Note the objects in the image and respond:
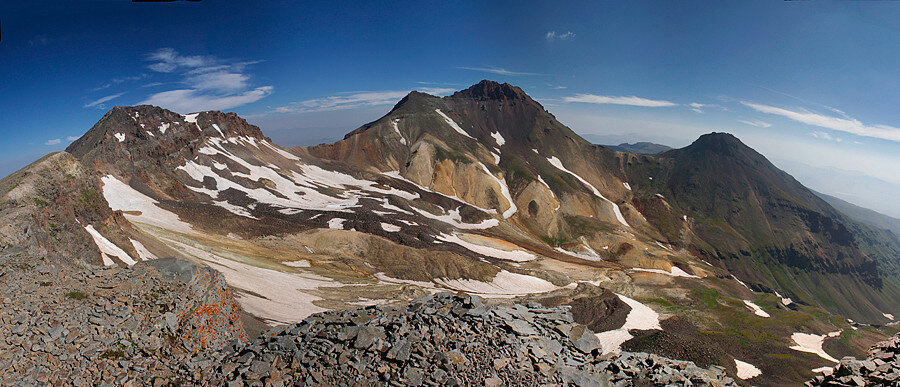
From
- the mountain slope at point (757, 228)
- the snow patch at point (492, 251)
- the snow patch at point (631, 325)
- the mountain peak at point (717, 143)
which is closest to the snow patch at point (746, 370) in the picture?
the snow patch at point (631, 325)

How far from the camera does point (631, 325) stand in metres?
47.7

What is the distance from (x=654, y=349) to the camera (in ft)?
119

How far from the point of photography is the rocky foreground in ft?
36.6

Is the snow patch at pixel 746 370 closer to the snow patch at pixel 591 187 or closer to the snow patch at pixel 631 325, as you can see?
the snow patch at pixel 631 325

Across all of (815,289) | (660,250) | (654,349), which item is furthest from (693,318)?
(815,289)

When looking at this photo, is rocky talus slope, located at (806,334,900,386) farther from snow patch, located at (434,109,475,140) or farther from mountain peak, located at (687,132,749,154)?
mountain peak, located at (687,132,749,154)

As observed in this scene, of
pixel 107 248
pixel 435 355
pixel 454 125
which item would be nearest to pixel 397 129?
pixel 454 125

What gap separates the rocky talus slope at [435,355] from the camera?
37.0 ft

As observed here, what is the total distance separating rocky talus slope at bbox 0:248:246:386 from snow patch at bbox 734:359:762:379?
1665 inches

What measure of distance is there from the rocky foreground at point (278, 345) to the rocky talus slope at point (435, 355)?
0.04 metres

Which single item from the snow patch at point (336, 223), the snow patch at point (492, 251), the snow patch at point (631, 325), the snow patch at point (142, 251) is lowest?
the snow patch at point (631, 325)

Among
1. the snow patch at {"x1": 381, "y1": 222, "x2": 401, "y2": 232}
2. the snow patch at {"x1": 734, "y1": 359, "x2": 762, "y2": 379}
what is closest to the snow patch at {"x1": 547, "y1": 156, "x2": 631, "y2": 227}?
the snow patch at {"x1": 381, "y1": 222, "x2": 401, "y2": 232}

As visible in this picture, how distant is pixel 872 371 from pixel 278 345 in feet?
65.0

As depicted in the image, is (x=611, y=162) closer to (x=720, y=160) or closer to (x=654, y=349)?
(x=720, y=160)
